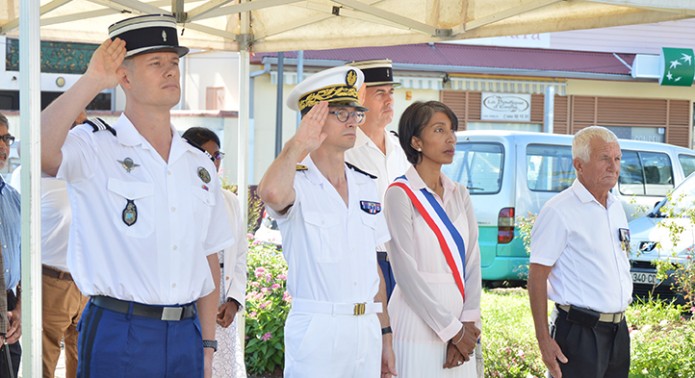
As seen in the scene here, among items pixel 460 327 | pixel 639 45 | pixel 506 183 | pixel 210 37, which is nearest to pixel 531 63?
pixel 639 45

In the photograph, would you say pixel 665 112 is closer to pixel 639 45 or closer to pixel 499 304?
pixel 639 45

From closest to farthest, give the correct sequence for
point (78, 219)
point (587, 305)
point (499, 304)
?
point (78, 219) < point (587, 305) < point (499, 304)

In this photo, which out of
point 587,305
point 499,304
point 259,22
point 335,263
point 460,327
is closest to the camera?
point 335,263

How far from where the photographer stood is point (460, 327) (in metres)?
4.36

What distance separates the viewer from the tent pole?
305 cm

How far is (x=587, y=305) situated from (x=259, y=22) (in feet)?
8.58

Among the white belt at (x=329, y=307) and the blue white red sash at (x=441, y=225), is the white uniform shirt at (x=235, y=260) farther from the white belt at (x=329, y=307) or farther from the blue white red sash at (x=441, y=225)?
the white belt at (x=329, y=307)

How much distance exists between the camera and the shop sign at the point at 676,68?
2378 centimetres

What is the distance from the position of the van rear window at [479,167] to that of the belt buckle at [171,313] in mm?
8809

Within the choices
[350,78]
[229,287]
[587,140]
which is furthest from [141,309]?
[587,140]

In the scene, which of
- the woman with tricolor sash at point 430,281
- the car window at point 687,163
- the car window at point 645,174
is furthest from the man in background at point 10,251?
the car window at point 687,163

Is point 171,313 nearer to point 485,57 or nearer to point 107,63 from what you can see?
point 107,63

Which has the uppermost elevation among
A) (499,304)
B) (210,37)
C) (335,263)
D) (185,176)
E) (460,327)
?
(210,37)

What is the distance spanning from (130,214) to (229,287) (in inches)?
71.9
